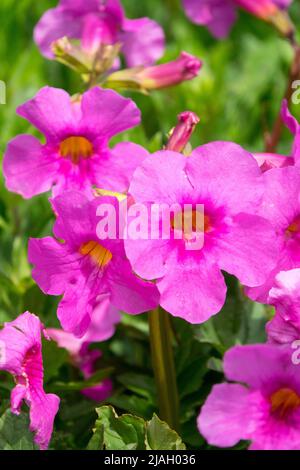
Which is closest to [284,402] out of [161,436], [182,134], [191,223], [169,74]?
[161,436]

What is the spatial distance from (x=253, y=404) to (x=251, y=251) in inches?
7.4

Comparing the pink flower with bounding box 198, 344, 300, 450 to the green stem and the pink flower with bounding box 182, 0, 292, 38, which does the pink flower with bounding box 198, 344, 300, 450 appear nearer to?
the green stem

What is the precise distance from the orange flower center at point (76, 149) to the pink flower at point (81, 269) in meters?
0.21

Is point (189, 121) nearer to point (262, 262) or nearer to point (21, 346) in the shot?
point (262, 262)

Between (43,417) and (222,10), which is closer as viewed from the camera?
(43,417)

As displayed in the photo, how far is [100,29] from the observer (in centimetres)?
159

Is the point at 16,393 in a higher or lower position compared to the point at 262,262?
lower

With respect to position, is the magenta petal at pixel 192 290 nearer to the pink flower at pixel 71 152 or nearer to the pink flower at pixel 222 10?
the pink flower at pixel 71 152

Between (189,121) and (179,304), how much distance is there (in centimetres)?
29

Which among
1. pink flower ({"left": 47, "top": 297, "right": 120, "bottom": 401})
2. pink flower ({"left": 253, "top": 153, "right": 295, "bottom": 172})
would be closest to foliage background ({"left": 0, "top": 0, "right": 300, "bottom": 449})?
pink flower ({"left": 47, "top": 297, "right": 120, "bottom": 401})

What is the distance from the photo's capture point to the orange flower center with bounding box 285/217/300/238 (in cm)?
109

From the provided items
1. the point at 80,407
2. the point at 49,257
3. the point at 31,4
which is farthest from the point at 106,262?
the point at 31,4

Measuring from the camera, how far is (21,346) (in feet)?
3.56

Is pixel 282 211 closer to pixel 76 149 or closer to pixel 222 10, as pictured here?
pixel 76 149
